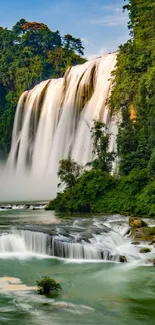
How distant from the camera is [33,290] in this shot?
11742mm

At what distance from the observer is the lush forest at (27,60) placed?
181 feet

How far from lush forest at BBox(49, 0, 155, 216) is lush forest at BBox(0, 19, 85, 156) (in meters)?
20.1

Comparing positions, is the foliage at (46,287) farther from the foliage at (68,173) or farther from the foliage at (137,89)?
the foliage at (68,173)

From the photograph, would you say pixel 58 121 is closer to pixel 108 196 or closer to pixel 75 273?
pixel 108 196

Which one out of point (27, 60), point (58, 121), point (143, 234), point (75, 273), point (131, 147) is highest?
point (27, 60)

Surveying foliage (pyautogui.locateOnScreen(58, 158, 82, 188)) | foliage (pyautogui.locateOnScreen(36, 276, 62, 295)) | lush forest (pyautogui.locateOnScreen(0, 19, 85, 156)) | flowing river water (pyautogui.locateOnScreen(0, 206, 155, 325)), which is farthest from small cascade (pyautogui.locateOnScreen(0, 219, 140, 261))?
lush forest (pyautogui.locateOnScreen(0, 19, 85, 156))

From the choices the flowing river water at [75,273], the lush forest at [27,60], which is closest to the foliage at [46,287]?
the flowing river water at [75,273]

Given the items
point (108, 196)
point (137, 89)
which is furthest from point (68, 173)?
point (137, 89)

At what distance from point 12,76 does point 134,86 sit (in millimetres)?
27854

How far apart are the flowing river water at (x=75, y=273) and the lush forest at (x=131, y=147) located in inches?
149

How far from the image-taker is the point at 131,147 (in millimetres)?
29469

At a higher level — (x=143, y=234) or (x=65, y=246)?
(x=143, y=234)

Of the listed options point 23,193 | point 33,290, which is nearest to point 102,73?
point 23,193

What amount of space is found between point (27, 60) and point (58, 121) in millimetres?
18197
